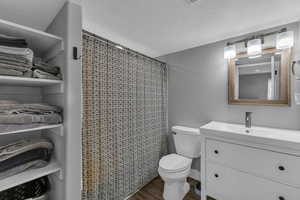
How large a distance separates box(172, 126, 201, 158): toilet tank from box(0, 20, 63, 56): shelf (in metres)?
1.79

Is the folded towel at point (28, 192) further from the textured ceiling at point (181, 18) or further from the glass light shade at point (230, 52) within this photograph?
the glass light shade at point (230, 52)

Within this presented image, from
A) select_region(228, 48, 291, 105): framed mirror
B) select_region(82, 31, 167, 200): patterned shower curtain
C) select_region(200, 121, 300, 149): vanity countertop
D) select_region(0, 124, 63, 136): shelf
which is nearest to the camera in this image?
select_region(0, 124, 63, 136): shelf

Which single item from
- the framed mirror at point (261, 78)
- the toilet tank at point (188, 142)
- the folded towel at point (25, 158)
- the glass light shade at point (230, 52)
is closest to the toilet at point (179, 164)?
the toilet tank at point (188, 142)

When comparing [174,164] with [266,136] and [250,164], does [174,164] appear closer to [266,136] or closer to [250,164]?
[250,164]

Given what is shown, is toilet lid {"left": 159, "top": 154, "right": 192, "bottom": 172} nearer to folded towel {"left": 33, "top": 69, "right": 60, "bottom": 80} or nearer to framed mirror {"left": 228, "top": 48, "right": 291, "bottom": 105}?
framed mirror {"left": 228, "top": 48, "right": 291, "bottom": 105}

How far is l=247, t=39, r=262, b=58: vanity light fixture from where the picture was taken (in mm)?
1645

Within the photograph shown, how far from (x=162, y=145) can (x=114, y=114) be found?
121 centimetres

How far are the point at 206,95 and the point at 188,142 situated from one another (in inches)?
29.3

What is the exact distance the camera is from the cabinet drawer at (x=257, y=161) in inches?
46.6

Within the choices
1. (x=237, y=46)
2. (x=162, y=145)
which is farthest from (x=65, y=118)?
(x=237, y=46)

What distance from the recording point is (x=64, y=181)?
1.05 m

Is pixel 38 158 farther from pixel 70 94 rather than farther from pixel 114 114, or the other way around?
pixel 114 114

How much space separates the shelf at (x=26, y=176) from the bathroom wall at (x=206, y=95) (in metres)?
1.82

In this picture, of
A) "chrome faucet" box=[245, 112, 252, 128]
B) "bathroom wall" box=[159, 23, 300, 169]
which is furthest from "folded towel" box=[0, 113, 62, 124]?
"chrome faucet" box=[245, 112, 252, 128]
